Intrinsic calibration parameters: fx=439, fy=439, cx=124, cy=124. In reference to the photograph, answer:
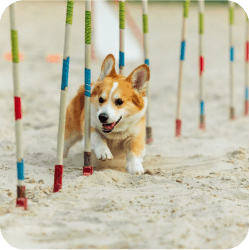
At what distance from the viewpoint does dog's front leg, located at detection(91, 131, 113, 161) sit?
3.84 metres

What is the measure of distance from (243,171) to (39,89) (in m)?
4.59

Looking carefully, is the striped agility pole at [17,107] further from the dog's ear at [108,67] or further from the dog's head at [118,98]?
the dog's ear at [108,67]

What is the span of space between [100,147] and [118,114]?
0.36 meters

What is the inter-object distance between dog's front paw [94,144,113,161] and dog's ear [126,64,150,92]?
0.62 meters

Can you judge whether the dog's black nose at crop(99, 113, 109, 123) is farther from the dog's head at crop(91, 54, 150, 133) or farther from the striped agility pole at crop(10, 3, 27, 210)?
the striped agility pole at crop(10, 3, 27, 210)

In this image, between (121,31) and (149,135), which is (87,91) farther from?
(149,135)

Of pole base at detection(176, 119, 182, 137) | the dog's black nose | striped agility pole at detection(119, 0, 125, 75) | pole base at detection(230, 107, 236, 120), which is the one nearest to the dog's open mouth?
the dog's black nose

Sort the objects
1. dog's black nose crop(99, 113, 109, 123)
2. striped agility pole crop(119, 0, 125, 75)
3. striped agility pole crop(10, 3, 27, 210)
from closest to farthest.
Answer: striped agility pole crop(10, 3, 27, 210) → dog's black nose crop(99, 113, 109, 123) → striped agility pole crop(119, 0, 125, 75)

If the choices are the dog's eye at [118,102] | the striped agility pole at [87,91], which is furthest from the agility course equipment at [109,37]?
the striped agility pole at [87,91]

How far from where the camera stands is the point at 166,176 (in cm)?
387

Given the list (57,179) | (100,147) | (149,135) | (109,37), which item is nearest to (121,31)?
(100,147)

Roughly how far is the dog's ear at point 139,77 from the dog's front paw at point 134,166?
2.13 feet

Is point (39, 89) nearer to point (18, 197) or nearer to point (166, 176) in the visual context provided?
point (166, 176)

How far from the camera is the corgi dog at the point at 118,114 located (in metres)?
3.77
